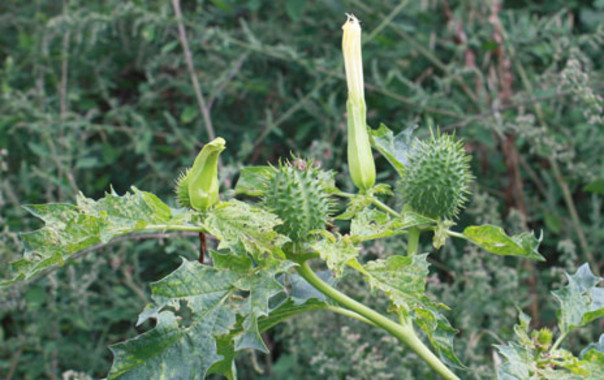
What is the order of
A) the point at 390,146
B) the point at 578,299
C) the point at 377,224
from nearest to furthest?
1. the point at 377,224
2. the point at 578,299
3. the point at 390,146

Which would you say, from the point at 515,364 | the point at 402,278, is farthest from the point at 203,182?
the point at 515,364

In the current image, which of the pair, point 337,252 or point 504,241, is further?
point 504,241

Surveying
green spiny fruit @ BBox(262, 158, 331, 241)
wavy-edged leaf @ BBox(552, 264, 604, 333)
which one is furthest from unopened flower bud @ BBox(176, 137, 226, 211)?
wavy-edged leaf @ BBox(552, 264, 604, 333)

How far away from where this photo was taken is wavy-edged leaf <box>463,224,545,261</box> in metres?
1.14

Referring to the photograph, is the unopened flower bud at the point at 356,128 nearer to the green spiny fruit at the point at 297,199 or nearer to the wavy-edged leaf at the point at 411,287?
the green spiny fruit at the point at 297,199

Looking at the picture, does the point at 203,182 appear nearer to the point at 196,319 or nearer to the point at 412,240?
the point at 196,319

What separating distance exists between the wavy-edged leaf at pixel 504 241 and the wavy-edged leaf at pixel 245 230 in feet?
1.23

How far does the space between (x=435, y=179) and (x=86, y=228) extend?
65 cm

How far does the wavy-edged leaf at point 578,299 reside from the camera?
1202 millimetres

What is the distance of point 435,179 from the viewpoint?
1274mm

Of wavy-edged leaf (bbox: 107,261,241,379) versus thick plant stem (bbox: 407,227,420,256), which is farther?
thick plant stem (bbox: 407,227,420,256)

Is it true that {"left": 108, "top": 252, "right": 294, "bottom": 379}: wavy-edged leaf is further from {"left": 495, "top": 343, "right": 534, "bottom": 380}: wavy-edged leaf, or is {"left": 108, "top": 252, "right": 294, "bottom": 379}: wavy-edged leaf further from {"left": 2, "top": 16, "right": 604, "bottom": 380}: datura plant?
{"left": 495, "top": 343, "right": 534, "bottom": 380}: wavy-edged leaf

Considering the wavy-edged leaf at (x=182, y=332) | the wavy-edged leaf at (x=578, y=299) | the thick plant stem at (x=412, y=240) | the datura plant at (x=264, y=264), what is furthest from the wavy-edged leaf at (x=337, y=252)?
the wavy-edged leaf at (x=578, y=299)

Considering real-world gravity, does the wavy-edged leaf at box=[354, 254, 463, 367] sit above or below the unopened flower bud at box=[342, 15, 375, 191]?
below
